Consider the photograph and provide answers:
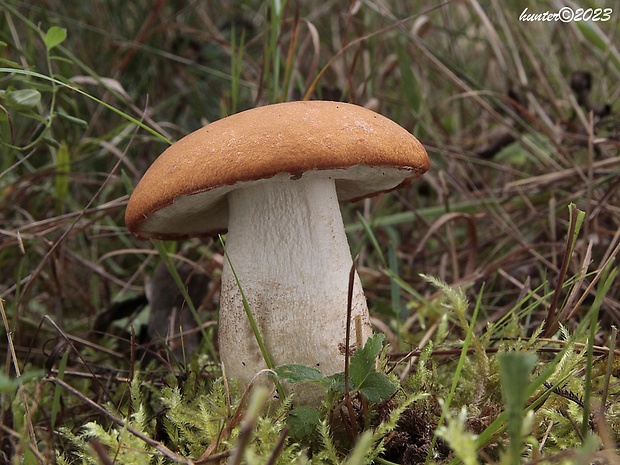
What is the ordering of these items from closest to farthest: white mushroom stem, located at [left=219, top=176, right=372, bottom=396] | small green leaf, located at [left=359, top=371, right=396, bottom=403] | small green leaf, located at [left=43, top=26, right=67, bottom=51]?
small green leaf, located at [left=359, top=371, right=396, bottom=403], white mushroom stem, located at [left=219, top=176, right=372, bottom=396], small green leaf, located at [left=43, top=26, right=67, bottom=51]

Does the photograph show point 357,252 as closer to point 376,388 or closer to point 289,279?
point 289,279

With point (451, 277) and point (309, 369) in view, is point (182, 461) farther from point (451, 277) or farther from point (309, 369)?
point (451, 277)

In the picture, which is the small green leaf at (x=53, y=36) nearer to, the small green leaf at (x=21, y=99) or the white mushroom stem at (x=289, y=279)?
the small green leaf at (x=21, y=99)

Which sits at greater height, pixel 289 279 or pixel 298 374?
pixel 289 279

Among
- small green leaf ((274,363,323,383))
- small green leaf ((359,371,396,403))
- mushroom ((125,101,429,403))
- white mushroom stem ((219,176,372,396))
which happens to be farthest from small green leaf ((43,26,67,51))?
small green leaf ((359,371,396,403))

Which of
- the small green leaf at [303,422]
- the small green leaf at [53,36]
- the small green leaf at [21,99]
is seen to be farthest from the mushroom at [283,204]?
the small green leaf at [53,36]

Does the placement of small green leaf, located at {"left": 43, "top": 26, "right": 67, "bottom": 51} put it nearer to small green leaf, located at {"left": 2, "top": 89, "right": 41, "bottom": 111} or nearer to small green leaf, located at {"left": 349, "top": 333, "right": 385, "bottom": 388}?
small green leaf, located at {"left": 2, "top": 89, "right": 41, "bottom": 111}

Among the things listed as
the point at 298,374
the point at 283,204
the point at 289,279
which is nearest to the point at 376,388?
the point at 298,374
